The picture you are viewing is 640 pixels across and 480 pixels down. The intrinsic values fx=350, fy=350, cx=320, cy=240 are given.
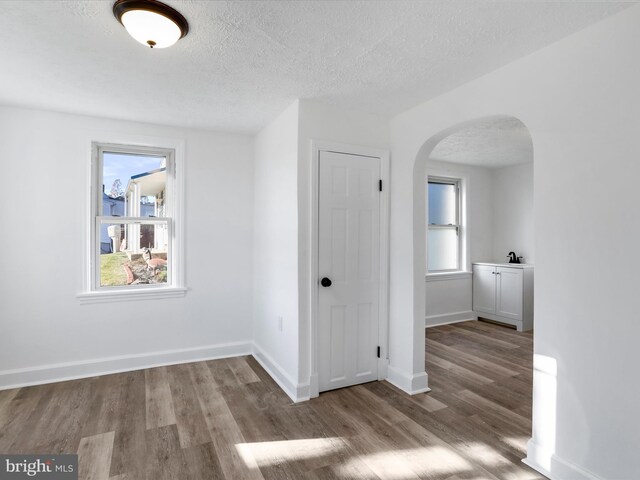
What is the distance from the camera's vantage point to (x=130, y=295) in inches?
139

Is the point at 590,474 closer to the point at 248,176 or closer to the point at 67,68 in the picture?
the point at 248,176

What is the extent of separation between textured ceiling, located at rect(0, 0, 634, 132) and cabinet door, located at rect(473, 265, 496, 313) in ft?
11.3

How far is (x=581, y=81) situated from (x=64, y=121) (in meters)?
4.02

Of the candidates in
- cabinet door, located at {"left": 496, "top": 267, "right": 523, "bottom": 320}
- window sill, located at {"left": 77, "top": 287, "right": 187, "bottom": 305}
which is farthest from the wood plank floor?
cabinet door, located at {"left": 496, "top": 267, "right": 523, "bottom": 320}

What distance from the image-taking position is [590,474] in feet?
5.98

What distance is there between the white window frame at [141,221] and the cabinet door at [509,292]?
4.41 meters

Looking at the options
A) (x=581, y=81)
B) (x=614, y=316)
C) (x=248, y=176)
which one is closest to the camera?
(x=614, y=316)

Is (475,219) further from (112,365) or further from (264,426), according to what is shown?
(112,365)

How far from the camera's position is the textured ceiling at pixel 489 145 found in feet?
12.2

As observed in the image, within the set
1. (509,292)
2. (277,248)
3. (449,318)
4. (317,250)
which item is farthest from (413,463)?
(509,292)

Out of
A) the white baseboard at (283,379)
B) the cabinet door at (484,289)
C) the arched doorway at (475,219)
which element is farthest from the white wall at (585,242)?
the cabinet door at (484,289)

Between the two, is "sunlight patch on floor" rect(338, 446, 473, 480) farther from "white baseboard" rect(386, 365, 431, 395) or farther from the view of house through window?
the view of house through window

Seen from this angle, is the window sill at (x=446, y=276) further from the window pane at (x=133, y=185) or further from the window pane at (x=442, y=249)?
the window pane at (x=133, y=185)

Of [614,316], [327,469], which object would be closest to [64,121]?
[327,469]
